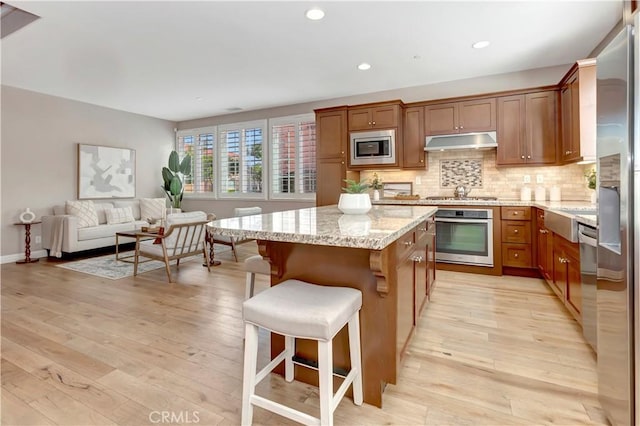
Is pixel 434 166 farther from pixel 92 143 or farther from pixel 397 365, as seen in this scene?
pixel 92 143

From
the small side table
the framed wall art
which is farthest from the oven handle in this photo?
the small side table

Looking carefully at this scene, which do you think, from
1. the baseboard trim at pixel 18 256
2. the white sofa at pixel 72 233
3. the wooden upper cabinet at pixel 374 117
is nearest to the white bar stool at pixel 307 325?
the wooden upper cabinet at pixel 374 117

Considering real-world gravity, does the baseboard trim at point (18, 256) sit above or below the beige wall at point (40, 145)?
below

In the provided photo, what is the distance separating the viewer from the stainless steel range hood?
4137mm

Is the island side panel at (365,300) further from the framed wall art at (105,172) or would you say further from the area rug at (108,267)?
the framed wall art at (105,172)

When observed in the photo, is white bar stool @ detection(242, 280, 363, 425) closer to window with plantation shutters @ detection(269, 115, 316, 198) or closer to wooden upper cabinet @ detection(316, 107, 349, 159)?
wooden upper cabinet @ detection(316, 107, 349, 159)

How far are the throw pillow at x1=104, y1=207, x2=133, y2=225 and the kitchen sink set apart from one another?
21.3ft

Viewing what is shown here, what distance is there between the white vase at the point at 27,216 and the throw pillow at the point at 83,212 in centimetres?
45

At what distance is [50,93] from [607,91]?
703cm

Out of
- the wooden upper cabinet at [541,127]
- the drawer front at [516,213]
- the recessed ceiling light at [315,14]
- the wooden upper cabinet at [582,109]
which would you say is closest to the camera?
the recessed ceiling light at [315,14]

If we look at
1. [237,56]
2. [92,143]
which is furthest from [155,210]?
[237,56]

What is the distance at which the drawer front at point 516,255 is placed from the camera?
3.83 meters

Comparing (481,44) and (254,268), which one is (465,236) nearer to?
(481,44)

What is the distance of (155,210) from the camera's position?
6406 millimetres
